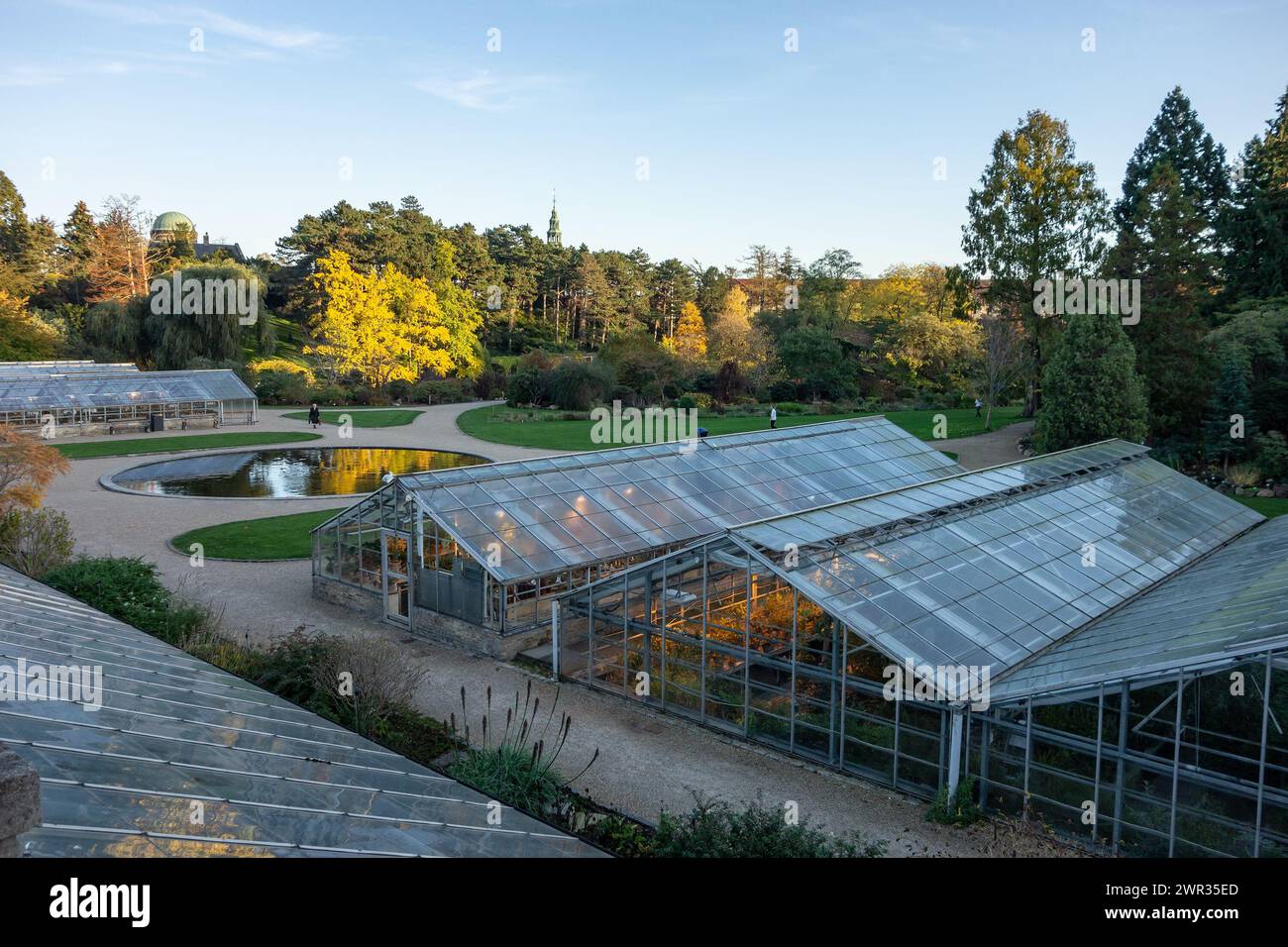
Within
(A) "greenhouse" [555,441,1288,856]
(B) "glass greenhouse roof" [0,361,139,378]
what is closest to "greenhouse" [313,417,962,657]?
(A) "greenhouse" [555,441,1288,856]

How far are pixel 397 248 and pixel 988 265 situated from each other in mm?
46694

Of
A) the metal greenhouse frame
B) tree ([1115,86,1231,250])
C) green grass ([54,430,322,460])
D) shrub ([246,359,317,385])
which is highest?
tree ([1115,86,1231,250])

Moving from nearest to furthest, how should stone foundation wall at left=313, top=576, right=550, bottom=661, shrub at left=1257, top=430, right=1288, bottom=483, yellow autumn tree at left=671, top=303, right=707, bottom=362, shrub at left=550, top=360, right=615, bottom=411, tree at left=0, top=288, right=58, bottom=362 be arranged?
stone foundation wall at left=313, top=576, right=550, bottom=661 → shrub at left=1257, top=430, right=1288, bottom=483 → tree at left=0, top=288, right=58, bottom=362 → shrub at left=550, top=360, right=615, bottom=411 → yellow autumn tree at left=671, top=303, right=707, bottom=362

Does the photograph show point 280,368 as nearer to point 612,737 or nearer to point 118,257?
point 118,257

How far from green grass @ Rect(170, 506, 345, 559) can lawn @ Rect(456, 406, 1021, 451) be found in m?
15.5

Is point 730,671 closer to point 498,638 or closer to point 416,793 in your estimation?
point 498,638

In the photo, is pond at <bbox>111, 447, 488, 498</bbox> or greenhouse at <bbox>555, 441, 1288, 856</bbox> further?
pond at <bbox>111, 447, 488, 498</bbox>

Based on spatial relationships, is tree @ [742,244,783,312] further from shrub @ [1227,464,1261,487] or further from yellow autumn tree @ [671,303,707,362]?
shrub @ [1227,464,1261,487]

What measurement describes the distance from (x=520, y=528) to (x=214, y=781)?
35.6 feet

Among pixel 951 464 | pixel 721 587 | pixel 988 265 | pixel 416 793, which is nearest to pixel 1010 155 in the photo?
pixel 988 265

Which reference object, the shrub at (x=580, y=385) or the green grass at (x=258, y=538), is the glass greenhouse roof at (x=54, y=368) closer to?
the shrub at (x=580, y=385)

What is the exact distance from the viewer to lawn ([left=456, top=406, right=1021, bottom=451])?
137 ft
